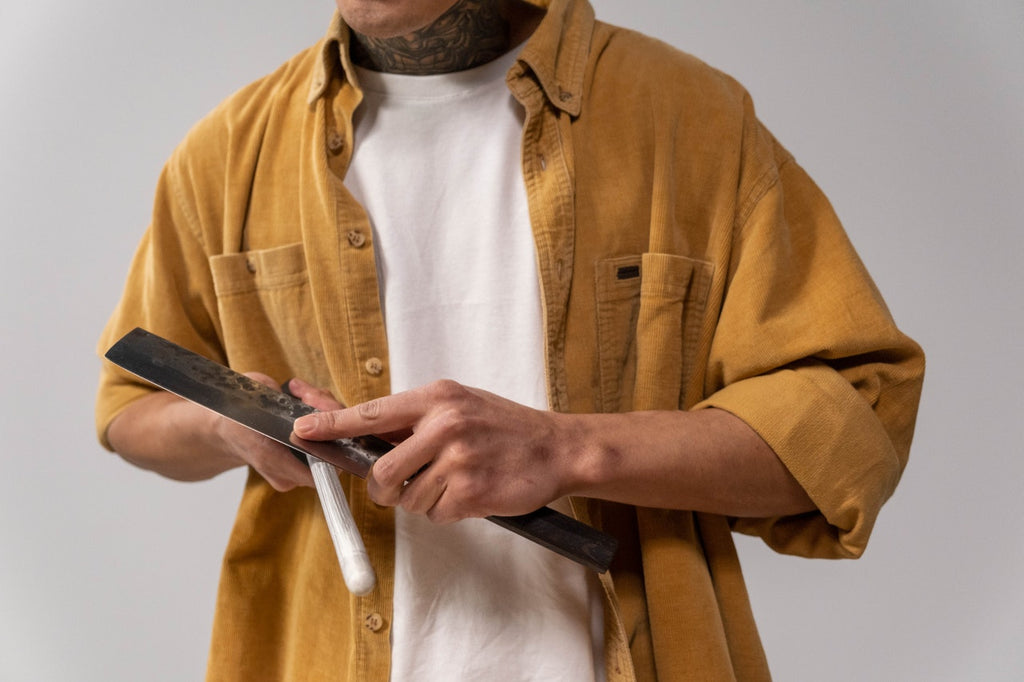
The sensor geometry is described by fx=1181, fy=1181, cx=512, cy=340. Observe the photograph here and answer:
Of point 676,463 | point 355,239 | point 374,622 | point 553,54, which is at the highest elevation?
point 553,54

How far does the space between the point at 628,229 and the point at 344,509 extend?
0.98 feet

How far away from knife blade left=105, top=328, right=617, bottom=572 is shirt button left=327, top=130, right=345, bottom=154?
0.21 metres

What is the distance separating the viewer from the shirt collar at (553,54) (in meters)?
0.86

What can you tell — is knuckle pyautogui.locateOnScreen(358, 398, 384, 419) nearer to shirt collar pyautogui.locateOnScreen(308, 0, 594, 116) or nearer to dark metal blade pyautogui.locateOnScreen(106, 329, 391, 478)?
dark metal blade pyautogui.locateOnScreen(106, 329, 391, 478)

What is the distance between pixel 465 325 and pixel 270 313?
6.1 inches

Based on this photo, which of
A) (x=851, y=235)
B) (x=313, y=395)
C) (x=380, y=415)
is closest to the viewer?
(x=380, y=415)

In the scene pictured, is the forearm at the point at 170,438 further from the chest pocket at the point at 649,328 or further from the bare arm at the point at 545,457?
the chest pocket at the point at 649,328

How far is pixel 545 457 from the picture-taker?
2.49 ft

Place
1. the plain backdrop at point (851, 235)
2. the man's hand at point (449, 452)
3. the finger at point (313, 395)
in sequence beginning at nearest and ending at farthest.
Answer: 1. the man's hand at point (449, 452)
2. the finger at point (313, 395)
3. the plain backdrop at point (851, 235)

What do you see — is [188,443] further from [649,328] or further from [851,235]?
[851,235]

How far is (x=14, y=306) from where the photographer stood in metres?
1.23

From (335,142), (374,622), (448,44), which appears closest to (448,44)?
(448,44)

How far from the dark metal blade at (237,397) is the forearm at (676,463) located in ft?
0.44

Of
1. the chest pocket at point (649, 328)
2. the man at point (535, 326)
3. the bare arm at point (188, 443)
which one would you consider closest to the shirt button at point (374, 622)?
the man at point (535, 326)
